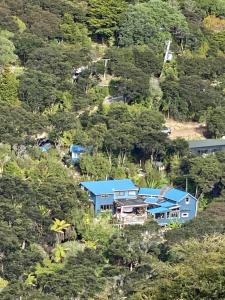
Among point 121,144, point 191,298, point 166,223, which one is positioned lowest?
point 166,223

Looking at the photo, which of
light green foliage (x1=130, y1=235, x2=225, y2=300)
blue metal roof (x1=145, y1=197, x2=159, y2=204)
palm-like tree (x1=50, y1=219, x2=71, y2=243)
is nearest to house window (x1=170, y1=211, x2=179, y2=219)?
blue metal roof (x1=145, y1=197, x2=159, y2=204)

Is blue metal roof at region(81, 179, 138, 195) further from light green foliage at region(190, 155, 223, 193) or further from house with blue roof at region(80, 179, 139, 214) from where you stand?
light green foliage at region(190, 155, 223, 193)

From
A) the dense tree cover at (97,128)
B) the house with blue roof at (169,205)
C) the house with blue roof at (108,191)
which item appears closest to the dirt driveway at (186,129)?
the dense tree cover at (97,128)

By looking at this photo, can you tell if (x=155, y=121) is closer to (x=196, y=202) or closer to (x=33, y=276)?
(x=196, y=202)

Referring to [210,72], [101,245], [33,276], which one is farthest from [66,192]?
[210,72]

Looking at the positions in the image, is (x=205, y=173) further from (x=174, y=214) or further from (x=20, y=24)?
(x=20, y=24)

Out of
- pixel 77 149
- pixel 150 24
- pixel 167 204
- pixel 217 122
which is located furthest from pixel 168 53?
pixel 167 204

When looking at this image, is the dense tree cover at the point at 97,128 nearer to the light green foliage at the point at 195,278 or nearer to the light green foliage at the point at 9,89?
the light green foliage at the point at 9,89
